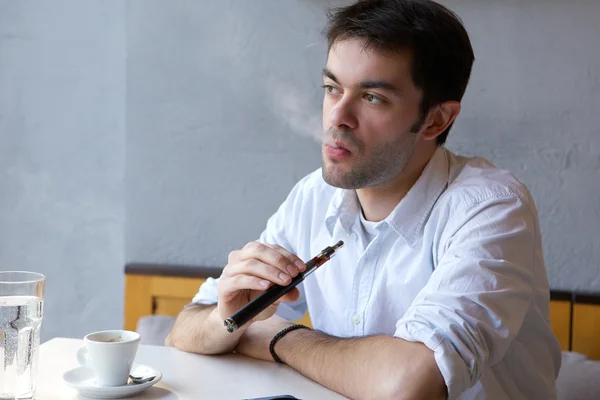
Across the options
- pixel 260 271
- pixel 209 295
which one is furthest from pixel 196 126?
pixel 260 271

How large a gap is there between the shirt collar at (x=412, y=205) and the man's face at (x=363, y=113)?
71 mm

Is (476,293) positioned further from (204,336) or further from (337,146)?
(204,336)

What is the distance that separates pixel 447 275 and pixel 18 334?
Answer: 720mm

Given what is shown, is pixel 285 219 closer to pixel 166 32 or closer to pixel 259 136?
pixel 259 136

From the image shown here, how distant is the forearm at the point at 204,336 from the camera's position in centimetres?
153

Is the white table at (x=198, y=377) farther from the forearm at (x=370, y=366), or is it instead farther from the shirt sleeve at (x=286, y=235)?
the shirt sleeve at (x=286, y=235)

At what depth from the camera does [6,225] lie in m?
2.84

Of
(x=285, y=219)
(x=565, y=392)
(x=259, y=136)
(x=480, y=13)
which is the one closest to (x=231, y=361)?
(x=285, y=219)

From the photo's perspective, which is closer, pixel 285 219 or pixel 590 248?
pixel 285 219

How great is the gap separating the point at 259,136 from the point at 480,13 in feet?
2.54

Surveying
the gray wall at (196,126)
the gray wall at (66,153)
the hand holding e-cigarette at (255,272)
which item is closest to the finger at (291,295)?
the hand holding e-cigarette at (255,272)

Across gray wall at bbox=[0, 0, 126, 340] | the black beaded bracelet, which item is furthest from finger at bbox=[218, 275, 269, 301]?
gray wall at bbox=[0, 0, 126, 340]

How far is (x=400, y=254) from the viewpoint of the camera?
1635 millimetres

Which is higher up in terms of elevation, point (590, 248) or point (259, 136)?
point (259, 136)
